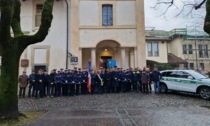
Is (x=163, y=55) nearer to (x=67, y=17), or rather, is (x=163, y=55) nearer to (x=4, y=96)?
(x=67, y=17)

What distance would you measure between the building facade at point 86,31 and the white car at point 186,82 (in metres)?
5.57

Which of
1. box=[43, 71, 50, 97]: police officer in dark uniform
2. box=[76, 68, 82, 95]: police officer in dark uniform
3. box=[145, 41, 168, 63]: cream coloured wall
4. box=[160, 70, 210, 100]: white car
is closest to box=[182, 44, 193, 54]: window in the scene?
box=[145, 41, 168, 63]: cream coloured wall

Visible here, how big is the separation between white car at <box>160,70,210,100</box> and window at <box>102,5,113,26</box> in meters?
8.14

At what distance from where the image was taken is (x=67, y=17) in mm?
23516

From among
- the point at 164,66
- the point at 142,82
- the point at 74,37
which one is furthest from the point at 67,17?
the point at 164,66

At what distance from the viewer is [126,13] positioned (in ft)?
76.1

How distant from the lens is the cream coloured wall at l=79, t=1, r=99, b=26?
23.0 meters

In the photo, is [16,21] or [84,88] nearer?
[16,21]

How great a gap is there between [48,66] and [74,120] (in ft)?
48.1

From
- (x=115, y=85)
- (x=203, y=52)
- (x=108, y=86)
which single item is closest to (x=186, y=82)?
(x=115, y=85)

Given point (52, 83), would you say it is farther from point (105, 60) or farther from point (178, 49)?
point (178, 49)

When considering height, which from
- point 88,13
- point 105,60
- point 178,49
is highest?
point 88,13

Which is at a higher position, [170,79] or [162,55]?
[162,55]

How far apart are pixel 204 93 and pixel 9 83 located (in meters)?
11.4
